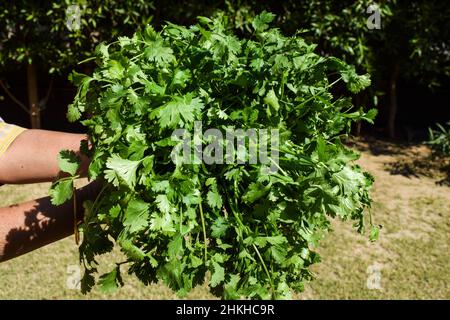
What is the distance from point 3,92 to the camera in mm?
7777

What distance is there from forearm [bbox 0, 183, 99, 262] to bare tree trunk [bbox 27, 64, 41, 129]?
6158mm

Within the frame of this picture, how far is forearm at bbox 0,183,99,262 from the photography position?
1.69 metres

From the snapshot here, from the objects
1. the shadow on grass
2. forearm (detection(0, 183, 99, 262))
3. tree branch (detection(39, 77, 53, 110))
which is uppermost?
tree branch (detection(39, 77, 53, 110))

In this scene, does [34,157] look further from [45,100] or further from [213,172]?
[45,100]

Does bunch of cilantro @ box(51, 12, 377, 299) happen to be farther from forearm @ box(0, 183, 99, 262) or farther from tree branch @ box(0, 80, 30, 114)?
tree branch @ box(0, 80, 30, 114)

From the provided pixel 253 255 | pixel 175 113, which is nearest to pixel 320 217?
Answer: pixel 253 255

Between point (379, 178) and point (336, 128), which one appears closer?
point (336, 128)

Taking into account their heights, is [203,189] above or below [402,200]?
above

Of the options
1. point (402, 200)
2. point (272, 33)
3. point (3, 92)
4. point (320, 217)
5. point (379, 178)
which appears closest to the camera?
point (320, 217)

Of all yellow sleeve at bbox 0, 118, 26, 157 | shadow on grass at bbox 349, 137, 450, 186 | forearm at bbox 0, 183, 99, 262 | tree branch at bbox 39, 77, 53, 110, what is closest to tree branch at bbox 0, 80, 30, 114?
tree branch at bbox 39, 77, 53, 110

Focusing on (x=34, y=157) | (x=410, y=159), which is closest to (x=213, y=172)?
(x=34, y=157)

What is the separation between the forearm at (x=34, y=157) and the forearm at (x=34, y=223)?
31 centimetres
